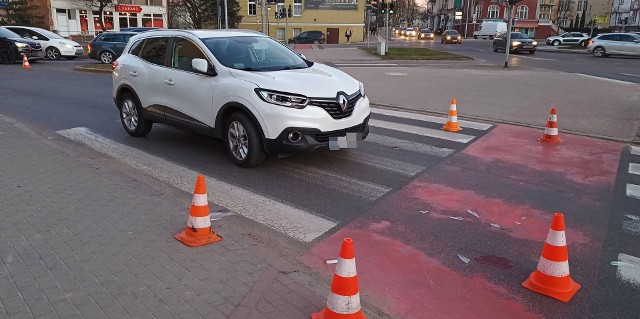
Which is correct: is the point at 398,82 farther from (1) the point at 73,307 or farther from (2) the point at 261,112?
(1) the point at 73,307

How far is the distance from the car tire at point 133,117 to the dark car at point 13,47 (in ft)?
61.6

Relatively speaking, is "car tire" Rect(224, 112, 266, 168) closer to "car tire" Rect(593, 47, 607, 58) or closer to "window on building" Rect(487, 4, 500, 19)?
"car tire" Rect(593, 47, 607, 58)

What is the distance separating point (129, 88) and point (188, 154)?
1769mm

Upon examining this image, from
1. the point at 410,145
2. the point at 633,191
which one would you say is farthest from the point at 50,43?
the point at 633,191

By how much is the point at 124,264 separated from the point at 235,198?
1876mm

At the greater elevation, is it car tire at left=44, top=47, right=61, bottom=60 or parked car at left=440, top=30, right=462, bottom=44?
parked car at left=440, top=30, right=462, bottom=44

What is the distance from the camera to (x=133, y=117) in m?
8.50

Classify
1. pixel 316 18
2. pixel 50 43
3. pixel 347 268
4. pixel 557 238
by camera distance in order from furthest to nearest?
pixel 316 18, pixel 50 43, pixel 557 238, pixel 347 268

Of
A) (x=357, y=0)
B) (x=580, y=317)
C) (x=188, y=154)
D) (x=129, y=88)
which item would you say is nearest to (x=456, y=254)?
(x=580, y=317)

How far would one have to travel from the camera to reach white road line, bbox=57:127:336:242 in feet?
16.0

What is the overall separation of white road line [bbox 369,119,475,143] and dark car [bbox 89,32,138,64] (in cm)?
1820

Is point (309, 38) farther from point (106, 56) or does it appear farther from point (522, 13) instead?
Result: point (522, 13)

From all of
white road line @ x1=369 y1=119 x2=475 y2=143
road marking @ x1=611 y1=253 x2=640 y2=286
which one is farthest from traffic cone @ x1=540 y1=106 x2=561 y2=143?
road marking @ x1=611 y1=253 x2=640 y2=286

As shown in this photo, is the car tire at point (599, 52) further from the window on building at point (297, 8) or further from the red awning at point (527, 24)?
the red awning at point (527, 24)
